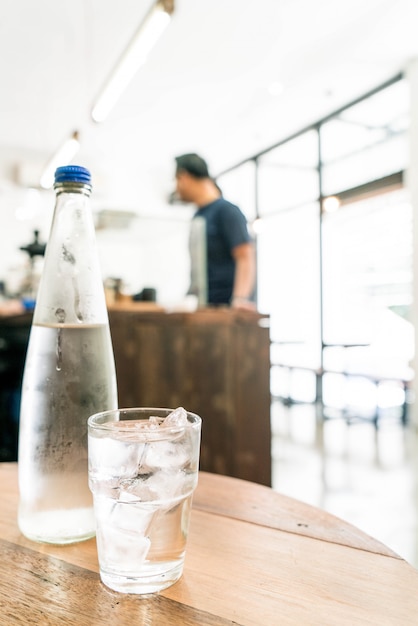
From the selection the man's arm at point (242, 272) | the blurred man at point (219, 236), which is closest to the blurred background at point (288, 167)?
the blurred man at point (219, 236)

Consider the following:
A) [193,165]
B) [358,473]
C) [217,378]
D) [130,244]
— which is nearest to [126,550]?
[217,378]

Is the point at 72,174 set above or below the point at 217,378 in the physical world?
above

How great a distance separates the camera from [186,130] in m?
6.80

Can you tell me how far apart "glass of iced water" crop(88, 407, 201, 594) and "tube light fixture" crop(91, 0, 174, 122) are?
2.73 m

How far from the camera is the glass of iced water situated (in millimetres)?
412

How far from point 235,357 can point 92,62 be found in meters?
4.05

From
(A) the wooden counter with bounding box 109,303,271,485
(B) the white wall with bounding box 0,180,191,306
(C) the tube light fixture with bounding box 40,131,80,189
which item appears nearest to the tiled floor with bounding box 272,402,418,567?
(A) the wooden counter with bounding box 109,303,271,485

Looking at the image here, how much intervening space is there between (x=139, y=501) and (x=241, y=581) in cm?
12

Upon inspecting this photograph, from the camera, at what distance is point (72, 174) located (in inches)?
21.1

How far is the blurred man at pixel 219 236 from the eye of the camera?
3.03 m

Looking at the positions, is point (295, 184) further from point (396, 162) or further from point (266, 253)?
point (396, 162)

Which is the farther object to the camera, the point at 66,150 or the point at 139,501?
the point at 66,150

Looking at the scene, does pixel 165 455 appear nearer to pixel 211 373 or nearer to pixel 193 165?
pixel 211 373

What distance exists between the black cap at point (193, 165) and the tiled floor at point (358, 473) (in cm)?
210
